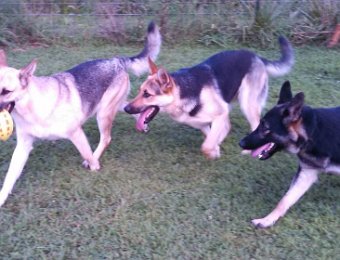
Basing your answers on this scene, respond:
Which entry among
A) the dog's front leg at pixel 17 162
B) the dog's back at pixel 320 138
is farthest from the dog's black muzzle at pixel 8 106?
the dog's back at pixel 320 138

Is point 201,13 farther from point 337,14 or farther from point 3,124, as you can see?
point 3,124

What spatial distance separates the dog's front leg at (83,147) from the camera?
4.35m

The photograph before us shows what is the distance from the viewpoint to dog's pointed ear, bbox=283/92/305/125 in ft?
11.3

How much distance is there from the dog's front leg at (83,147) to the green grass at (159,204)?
0.08 m

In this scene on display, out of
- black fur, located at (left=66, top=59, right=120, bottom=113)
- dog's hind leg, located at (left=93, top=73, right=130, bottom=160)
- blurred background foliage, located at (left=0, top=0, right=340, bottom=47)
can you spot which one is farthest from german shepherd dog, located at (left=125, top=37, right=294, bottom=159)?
blurred background foliage, located at (left=0, top=0, right=340, bottom=47)

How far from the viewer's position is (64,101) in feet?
14.2

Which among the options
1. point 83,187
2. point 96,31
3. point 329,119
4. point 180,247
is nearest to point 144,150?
point 83,187

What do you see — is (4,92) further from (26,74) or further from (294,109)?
(294,109)

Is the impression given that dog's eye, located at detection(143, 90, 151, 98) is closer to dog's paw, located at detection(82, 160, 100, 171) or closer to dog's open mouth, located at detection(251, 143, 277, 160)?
dog's paw, located at detection(82, 160, 100, 171)

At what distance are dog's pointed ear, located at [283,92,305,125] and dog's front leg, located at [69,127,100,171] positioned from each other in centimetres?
184

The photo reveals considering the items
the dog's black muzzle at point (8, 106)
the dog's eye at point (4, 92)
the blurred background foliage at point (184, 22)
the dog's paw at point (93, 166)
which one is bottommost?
the blurred background foliage at point (184, 22)

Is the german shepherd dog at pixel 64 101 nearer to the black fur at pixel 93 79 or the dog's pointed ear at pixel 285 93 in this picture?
the black fur at pixel 93 79

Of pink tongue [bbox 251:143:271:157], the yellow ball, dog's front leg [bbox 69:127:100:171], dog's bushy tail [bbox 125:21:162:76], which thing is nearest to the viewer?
pink tongue [bbox 251:143:271:157]

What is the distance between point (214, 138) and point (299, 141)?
3.98ft
